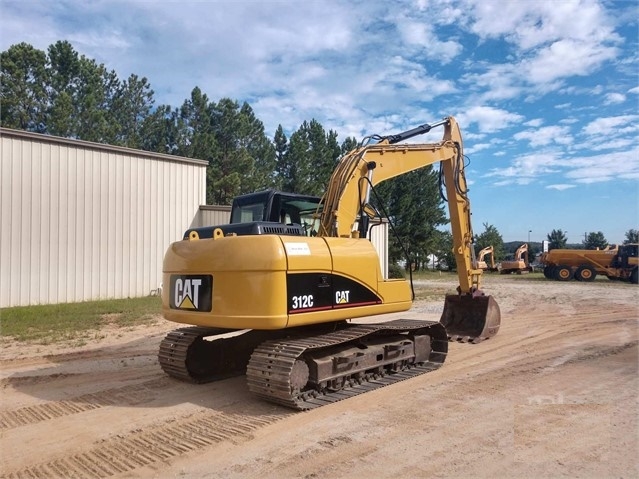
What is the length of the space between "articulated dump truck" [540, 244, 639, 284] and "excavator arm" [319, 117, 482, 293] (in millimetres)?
22686

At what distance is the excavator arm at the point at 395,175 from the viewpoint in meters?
6.83

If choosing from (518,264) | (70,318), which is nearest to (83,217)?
(70,318)

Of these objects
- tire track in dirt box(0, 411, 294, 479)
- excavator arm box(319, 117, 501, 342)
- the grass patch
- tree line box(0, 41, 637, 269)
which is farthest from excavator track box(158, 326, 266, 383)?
tree line box(0, 41, 637, 269)

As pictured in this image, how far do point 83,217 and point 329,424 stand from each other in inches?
494

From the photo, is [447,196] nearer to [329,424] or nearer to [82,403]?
[329,424]

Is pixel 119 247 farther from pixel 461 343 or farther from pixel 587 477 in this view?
pixel 587 477

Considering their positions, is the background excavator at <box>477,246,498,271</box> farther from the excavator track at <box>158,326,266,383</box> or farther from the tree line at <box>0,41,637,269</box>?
the excavator track at <box>158,326,266,383</box>

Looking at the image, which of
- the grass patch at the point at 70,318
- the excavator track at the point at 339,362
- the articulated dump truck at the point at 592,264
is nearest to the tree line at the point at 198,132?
the articulated dump truck at the point at 592,264

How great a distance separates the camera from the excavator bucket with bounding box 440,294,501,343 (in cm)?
948

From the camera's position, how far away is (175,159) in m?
17.6

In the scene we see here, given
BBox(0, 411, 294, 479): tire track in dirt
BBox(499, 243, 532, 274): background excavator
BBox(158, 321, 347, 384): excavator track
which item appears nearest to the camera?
BBox(0, 411, 294, 479): tire track in dirt

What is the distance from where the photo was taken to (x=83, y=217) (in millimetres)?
15156

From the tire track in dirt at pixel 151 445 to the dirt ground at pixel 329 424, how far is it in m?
0.02

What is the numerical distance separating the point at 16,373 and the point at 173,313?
8.77ft
